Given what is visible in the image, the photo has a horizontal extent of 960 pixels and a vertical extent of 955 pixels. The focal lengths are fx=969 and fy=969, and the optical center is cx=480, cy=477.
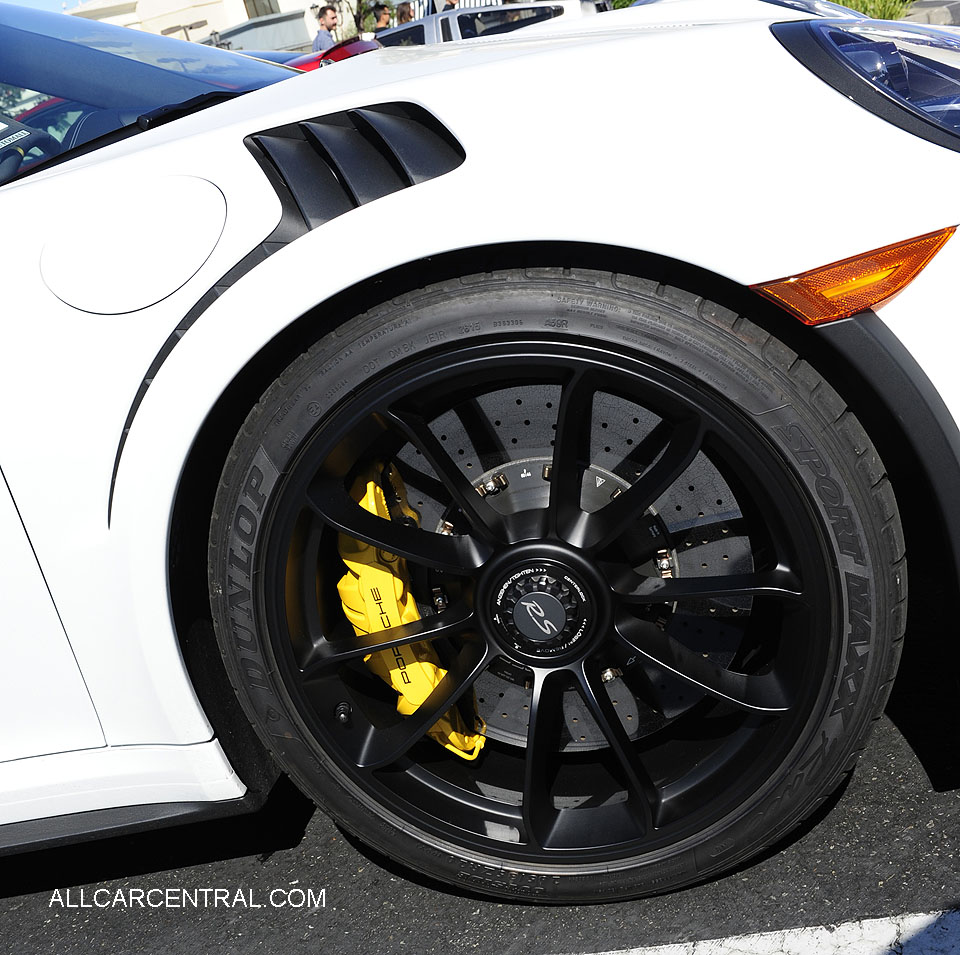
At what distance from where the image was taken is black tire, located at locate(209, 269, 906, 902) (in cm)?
127

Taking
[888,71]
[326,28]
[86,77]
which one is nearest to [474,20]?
[326,28]

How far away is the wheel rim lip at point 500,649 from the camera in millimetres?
1274

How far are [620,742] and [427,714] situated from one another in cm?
30

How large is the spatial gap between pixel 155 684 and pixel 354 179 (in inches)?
31.8

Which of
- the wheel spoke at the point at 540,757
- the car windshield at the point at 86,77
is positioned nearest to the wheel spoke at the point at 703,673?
the wheel spoke at the point at 540,757

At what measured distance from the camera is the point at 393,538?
1.43 m

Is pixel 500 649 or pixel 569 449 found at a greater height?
pixel 569 449

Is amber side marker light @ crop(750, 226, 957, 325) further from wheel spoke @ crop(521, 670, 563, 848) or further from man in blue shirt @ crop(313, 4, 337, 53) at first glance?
man in blue shirt @ crop(313, 4, 337, 53)

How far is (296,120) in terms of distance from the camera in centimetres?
136

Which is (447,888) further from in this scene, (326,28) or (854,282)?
(326,28)

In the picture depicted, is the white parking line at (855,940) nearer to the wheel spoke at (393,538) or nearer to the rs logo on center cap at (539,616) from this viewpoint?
the rs logo on center cap at (539,616)

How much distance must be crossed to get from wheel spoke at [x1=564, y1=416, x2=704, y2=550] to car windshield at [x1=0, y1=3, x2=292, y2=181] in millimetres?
1136

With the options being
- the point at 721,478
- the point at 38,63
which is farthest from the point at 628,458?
the point at 38,63

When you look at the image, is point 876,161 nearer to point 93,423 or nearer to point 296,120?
point 296,120
